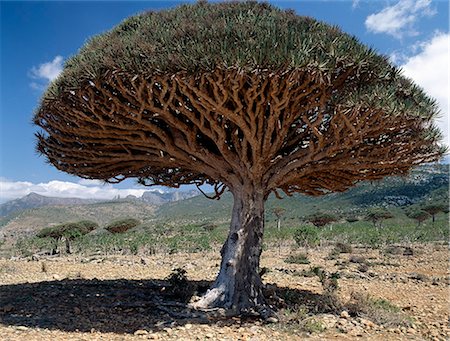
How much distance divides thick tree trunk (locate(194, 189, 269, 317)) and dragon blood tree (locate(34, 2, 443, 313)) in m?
0.02

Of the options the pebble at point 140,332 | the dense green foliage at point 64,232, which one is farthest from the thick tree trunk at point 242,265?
the dense green foliage at point 64,232

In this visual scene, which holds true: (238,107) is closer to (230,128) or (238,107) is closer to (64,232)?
(230,128)

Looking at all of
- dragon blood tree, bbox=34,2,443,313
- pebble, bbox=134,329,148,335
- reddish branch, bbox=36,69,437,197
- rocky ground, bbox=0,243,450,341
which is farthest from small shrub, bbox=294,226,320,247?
pebble, bbox=134,329,148,335

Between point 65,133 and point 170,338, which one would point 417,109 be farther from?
point 65,133

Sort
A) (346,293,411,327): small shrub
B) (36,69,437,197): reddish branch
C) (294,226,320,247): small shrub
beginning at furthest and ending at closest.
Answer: (294,226,320,247): small shrub → (346,293,411,327): small shrub → (36,69,437,197): reddish branch

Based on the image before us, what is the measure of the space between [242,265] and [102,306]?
7.86 ft

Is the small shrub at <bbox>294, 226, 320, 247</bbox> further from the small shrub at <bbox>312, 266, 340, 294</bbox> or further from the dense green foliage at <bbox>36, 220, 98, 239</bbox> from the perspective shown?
the dense green foliage at <bbox>36, 220, 98, 239</bbox>

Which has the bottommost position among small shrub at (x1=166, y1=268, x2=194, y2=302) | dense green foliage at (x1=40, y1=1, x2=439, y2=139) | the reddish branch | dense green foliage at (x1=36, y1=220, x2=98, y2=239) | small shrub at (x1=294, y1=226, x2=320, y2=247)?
small shrub at (x1=294, y1=226, x2=320, y2=247)

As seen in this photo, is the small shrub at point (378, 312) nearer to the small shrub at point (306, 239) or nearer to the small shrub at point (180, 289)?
the small shrub at point (180, 289)

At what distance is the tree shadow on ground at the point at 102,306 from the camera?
18.9 feet

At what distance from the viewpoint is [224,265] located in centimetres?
682

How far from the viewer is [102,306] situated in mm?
6766

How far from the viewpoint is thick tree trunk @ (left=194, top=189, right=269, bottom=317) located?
6.61 m

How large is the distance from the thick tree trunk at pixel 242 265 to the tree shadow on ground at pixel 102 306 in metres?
0.43
